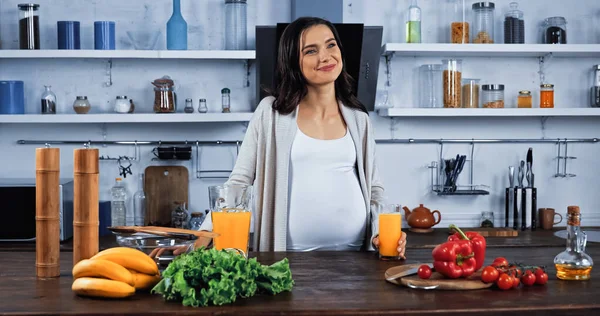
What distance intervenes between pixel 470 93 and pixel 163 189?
5.92 feet

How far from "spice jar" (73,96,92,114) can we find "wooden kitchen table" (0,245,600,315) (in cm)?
229

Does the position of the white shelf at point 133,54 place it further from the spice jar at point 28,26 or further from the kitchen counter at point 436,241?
Answer: the kitchen counter at point 436,241

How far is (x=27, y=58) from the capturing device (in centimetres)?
419

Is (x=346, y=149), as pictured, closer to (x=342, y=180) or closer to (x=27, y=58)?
(x=342, y=180)

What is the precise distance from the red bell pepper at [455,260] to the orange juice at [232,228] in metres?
0.55

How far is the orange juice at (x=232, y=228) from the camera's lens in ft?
6.65

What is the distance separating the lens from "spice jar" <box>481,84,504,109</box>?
4.19m

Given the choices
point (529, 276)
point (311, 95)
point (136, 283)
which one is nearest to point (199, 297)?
point (136, 283)

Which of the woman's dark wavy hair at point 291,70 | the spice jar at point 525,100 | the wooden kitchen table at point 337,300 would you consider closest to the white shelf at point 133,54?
the woman's dark wavy hair at point 291,70

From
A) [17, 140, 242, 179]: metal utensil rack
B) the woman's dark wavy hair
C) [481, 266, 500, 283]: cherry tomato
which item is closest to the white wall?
[17, 140, 242, 179]: metal utensil rack

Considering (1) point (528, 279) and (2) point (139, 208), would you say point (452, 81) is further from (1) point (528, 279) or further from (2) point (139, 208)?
(1) point (528, 279)

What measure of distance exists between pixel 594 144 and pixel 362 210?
2508 mm

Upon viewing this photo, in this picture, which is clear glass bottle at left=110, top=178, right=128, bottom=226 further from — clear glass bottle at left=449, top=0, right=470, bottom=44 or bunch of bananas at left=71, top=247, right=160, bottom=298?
bunch of bananas at left=71, top=247, right=160, bottom=298

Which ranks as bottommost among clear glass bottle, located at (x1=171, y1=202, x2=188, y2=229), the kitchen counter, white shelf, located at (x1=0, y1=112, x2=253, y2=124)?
the kitchen counter
